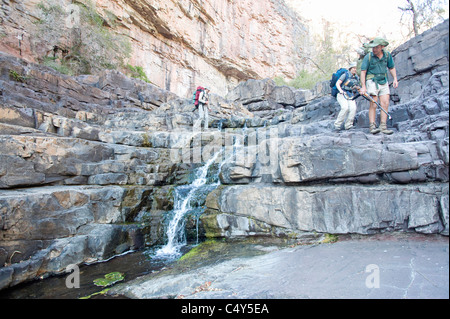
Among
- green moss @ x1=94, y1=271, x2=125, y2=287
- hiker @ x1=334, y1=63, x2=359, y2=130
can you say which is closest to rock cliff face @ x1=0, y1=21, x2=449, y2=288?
hiker @ x1=334, y1=63, x2=359, y2=130

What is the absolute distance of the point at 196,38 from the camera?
26.4m

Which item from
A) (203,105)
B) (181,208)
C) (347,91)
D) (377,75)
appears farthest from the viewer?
(203,105)

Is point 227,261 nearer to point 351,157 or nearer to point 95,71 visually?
point 351,157

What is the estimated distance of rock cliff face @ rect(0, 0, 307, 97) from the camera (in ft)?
49.5

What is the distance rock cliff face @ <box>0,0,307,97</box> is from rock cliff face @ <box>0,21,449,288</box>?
13.3m

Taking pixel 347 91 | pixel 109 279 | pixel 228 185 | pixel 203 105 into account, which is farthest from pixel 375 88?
pixel 203 105

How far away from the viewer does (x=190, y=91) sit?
26219 mm

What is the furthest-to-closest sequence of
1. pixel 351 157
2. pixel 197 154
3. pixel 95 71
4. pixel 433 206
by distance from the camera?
pixel 95 71 → pixel 197 154 → pixel 351 157 → pixel 433 206

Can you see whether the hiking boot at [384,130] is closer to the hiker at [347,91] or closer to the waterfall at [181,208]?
the hiker at [347,91]

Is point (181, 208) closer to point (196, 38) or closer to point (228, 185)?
point (228, 185)

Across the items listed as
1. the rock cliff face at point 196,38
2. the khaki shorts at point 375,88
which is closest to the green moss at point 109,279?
the khaki shorts at point 375,88

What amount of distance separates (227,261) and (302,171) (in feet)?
6.70

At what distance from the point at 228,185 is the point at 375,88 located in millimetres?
3782
